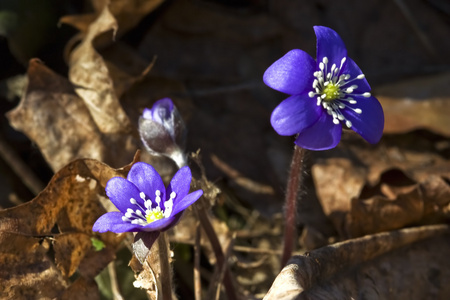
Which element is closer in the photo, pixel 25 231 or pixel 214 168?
pixel 25 231

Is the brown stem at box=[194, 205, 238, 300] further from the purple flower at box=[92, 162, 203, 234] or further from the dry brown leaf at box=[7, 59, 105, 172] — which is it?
the dry brown leaf at box=[7, 59, 105, 172]

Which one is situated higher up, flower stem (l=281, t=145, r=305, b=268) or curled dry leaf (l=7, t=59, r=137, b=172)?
curled dry leaf (l=7, t=59, r=137, b=172)

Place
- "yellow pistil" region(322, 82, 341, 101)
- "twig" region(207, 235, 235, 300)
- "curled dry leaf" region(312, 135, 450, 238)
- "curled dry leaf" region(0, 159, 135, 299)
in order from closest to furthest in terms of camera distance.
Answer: "yellow pistil" region(322, 82, 341, 101), "curled dry leaf" region(0, 159, 135, 299), "twig" region(207, 235, 235, 300), "curled dry leaf" region(312, 135, 450, 238)

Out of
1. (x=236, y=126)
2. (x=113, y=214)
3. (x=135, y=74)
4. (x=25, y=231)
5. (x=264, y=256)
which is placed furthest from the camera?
(x=236, y=126)

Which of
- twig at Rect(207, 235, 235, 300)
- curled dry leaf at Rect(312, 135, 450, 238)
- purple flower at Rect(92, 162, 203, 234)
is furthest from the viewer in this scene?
curled dry leaf at Rect(312, 135, 450, 238)

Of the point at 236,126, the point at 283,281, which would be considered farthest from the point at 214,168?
the point at 283,281

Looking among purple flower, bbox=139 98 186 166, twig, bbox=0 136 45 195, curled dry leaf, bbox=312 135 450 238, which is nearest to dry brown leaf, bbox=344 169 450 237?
curled dry leaf, bbox=312 135 450 238

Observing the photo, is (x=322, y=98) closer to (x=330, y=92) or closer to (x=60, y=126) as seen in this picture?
(x=330, y=92)

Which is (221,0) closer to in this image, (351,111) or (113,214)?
(351,111)

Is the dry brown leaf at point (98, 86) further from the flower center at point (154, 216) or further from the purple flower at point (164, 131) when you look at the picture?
the flower center at point (154, 216)
